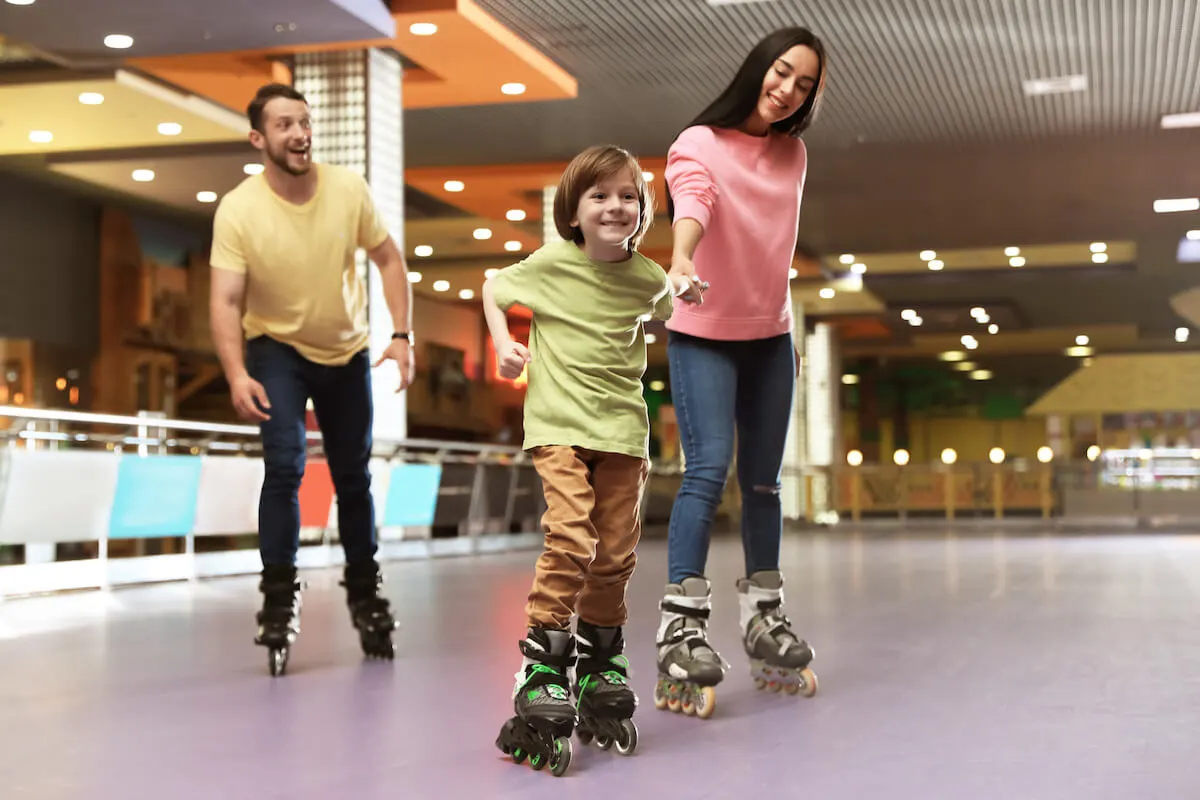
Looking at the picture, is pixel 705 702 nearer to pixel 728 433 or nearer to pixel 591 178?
pixel 728 433

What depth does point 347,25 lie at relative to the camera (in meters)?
9.14

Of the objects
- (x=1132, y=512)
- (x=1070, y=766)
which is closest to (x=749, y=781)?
(x=1070, y=766)

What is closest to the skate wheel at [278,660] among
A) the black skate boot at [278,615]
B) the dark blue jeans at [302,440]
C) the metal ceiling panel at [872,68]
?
the black skate boot at [278,615]

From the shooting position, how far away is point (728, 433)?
3.03 m

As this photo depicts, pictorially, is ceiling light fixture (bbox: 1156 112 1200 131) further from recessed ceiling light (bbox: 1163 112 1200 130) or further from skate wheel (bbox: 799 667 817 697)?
skate wheel (bbox: 799 667 817 697)

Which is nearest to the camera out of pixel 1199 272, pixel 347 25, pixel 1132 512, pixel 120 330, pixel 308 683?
pixel 308 683

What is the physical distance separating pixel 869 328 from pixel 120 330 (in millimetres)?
18193

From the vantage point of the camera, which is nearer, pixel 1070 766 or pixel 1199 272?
pixel 1070 766

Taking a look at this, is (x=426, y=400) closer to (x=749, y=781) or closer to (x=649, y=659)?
(x=649, y=659)

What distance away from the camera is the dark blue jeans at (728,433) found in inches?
119

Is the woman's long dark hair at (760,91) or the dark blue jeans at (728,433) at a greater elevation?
the woman's long dark hair at (760,91)

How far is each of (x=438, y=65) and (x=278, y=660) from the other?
25.7ft

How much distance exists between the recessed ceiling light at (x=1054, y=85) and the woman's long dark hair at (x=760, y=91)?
9.18 metres

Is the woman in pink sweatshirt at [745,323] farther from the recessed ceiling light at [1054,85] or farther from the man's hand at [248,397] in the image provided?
the recessed ceiling light at [1054,85]
